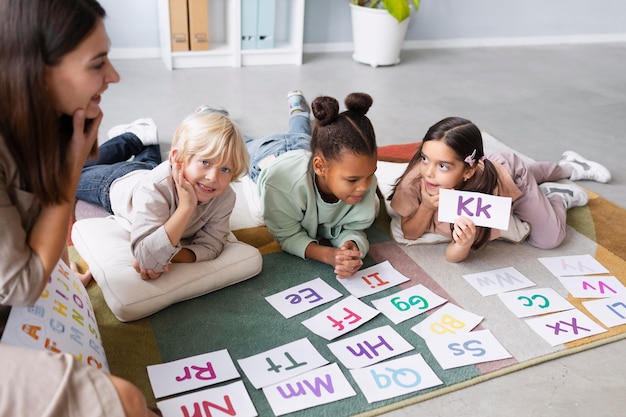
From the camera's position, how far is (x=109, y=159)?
Answer: 2178 mm

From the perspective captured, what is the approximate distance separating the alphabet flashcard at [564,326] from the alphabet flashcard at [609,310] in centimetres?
4

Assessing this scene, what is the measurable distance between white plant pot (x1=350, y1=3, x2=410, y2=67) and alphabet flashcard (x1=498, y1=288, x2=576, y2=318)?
248 centimetres

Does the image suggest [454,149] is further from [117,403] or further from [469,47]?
[469,47]

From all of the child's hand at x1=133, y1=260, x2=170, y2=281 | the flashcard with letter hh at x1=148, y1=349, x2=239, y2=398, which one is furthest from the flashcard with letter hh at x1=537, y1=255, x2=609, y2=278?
the child's hand at x1=133, y1=260, x2=170, y2=281

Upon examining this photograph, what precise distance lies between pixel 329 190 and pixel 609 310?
93cm

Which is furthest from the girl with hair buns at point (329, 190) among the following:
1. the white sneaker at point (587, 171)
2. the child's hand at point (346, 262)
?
the white sneaker at point (587, 171)

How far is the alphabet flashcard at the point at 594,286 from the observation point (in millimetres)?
1865

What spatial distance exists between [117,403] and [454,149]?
1.23 m

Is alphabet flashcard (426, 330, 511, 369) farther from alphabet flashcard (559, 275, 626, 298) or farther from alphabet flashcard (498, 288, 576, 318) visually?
alphabet flashcard (559, 275, 626, 298)

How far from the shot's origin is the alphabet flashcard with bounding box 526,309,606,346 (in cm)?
167

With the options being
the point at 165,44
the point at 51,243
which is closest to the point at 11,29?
the point at 51,243

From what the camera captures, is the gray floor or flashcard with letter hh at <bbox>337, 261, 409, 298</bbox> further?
the gray floor

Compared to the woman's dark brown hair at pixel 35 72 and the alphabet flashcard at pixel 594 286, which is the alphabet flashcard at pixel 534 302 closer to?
the alphabet flashcard at pixel 594 286

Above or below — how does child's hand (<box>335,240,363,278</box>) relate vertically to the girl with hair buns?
below
